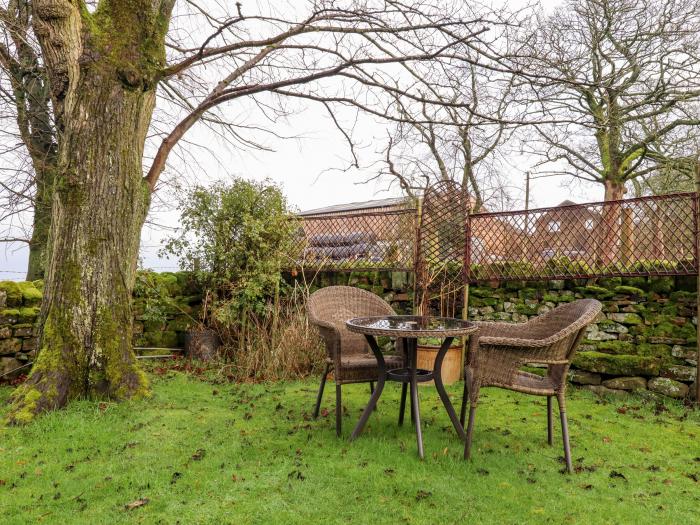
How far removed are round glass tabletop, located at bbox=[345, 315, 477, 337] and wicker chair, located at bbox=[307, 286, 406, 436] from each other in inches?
10.0

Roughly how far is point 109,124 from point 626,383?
4.96m

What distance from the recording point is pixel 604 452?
294 centimetres

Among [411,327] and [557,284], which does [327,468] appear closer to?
[411,327]

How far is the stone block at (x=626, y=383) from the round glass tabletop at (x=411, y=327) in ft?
6.95

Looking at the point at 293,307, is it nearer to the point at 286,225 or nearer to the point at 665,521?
the point at 286,225

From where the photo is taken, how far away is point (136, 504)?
2107 mm

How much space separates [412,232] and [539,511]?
3.87 metres

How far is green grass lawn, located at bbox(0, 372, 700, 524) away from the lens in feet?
6.86

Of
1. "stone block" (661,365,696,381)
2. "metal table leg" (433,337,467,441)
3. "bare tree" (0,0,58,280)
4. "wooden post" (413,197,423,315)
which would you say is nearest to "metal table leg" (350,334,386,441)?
"metal table leg" (433,337,467,441)

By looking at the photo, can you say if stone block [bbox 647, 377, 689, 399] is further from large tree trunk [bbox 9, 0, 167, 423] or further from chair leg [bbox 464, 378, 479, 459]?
large tree trunk [bbox 9, 0, 167, 423]

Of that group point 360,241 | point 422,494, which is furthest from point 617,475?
point 360,241

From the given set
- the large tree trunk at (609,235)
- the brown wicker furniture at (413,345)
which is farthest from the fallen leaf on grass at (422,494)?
the large tree trunk at (609,235)

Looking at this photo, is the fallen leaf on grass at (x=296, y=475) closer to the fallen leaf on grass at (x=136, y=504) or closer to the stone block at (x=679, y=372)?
the fallen leaf on grass at (x=136, y=504)

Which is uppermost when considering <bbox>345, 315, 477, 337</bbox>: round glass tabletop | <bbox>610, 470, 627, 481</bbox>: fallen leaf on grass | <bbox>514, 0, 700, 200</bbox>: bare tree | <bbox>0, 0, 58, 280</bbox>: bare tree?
<bbox>514, 0, 700, 200</bbox>: bare tree
